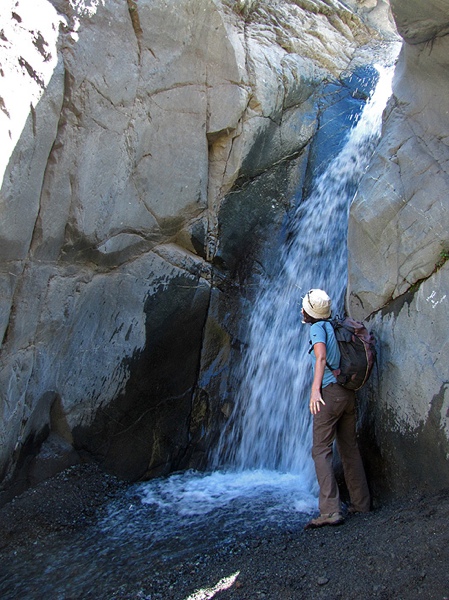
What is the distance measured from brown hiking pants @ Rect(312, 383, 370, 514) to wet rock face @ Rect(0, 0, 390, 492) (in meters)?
2.17

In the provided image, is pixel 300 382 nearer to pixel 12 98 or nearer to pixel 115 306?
pixel 115 306

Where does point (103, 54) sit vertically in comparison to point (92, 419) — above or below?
above

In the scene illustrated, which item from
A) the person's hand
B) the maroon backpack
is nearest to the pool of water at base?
the person's hand

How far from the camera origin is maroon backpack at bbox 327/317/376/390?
16.7 ft

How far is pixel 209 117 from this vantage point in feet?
23.1

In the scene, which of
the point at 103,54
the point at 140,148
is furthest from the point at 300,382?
the point at 103,54

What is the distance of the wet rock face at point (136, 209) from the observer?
553 cm

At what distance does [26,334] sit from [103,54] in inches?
122

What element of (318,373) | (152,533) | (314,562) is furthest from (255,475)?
(314,562)

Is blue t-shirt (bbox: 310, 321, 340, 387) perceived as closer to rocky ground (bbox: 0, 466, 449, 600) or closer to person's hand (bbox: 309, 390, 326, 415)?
person's hand (bbox: 309, 390, 326, 415)

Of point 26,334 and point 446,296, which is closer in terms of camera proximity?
point 446,296

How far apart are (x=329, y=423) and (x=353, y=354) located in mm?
656

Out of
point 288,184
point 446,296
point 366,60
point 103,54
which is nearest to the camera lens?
point 446,296

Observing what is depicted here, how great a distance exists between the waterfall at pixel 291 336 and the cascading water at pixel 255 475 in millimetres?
13
